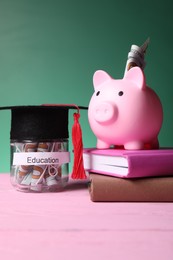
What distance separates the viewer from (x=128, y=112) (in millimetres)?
766

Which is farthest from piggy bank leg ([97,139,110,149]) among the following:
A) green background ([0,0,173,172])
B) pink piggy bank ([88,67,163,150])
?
green background ([0,0,173,172])

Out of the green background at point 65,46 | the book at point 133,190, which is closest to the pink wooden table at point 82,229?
the book at point 133,190

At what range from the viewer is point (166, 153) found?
72 cm

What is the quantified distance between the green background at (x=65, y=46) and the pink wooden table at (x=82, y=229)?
0.67 metres

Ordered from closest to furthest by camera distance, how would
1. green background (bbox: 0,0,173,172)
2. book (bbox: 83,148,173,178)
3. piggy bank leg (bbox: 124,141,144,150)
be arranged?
book (bbox: 83,148,173,178)
piggy bank leg (bbox: 124,141,144,150)
green background (bbox: 0,0,173,172)

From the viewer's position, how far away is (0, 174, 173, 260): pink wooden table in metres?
0.43

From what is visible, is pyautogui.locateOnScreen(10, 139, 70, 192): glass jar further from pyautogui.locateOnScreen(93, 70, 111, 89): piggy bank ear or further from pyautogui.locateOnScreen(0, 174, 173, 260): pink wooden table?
pyautogui.locateOnScreen(93, 70, 111, 89): piggy bank ear

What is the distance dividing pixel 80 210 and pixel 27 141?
224 mm

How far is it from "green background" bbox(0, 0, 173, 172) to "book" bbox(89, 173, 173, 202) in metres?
0.66

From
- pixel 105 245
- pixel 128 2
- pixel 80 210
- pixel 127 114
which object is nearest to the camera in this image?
pixel 105 245

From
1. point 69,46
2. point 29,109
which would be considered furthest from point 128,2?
point 29,109

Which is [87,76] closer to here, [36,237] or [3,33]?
[3,33]

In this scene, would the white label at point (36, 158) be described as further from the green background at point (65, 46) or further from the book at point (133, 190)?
the green background at point (65, 46)

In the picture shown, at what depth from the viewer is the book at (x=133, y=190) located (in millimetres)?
694
